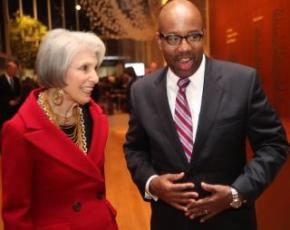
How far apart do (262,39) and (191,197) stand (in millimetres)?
2919

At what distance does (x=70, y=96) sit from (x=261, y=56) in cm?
289

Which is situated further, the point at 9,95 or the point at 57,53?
the point at 9,95

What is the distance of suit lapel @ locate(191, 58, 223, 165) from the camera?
1.89m

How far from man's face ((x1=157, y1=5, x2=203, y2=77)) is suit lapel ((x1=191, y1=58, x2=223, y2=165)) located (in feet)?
0.31

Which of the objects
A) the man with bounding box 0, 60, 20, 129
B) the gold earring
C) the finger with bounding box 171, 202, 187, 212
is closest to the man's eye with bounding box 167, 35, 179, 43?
the gold earring

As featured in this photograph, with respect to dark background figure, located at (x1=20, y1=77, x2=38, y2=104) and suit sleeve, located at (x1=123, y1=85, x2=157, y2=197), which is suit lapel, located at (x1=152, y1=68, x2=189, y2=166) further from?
dark background figure, located at (x1=20, y1=77, x2=38, y2=104)

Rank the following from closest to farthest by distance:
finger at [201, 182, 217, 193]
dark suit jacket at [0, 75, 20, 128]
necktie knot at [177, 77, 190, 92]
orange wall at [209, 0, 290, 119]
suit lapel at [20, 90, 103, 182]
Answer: finger at [201, 182, 217, 193], suit lapel at [20, 90, 103, 182], necktie knot at [177, 77, 190, 92], orange wall at [209, 0, 290, 119], dark suit jacket at [0, 75, 20, 128]

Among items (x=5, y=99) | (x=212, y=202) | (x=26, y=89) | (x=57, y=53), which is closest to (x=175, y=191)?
(x=212, y=202)

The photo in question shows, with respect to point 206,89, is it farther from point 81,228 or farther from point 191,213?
point 81,228

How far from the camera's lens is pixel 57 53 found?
1.89 metres

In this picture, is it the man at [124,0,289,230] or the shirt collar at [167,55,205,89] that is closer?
the man at [124,0,289,230]

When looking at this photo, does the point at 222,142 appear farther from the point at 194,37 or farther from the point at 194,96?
the point at 194,37

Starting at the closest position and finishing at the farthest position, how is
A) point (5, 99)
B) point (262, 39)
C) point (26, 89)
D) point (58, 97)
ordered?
1. point (58, 97)
2. point (262, 39)
3. point (5, 99)
4. point (26, 89)

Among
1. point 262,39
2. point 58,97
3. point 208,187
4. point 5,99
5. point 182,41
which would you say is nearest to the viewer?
point 208,187
